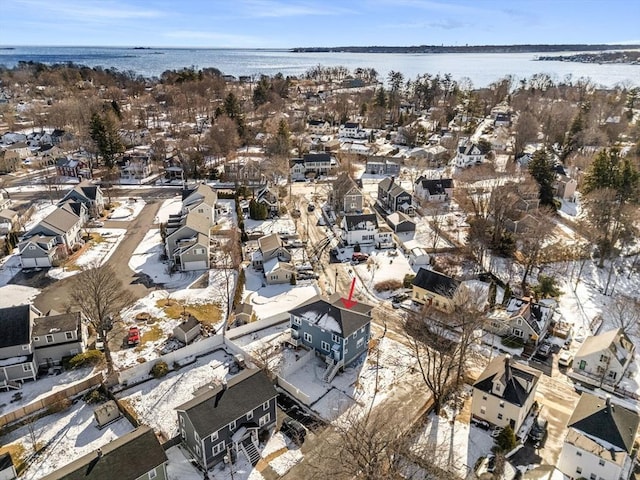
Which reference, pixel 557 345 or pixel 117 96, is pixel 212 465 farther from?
pixel 117 96

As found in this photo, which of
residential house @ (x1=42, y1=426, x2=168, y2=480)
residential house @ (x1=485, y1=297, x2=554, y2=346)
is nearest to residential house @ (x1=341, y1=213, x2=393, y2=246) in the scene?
residential house @ (x1=485, y1=297, x2=554, y2=346)

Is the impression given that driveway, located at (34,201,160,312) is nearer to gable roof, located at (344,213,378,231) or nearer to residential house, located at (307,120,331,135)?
gable roof, located at (344,213,378,231)

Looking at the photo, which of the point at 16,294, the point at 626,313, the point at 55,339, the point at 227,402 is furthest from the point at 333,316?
the point at 16,294

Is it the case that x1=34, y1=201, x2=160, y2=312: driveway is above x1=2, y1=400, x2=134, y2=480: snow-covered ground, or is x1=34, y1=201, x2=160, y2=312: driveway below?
above

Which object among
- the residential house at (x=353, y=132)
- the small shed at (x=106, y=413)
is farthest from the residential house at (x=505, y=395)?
the residential house at (x=353, y=132)

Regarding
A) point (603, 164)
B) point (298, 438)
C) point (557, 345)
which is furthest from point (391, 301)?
point (603, 164)

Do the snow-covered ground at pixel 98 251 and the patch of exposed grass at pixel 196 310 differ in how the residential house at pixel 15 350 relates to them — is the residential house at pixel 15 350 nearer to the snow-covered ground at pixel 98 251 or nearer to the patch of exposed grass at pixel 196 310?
the patch of exposed grass at pixel 196 310
